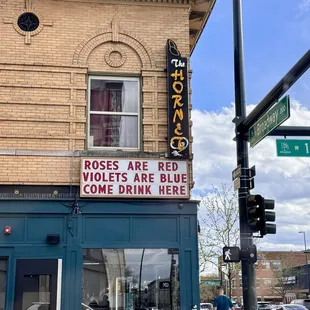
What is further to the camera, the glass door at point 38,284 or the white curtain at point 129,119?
the white curtain at point 129,119

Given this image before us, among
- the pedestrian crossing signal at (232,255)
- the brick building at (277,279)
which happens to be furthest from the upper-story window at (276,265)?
the pedestrian crossing signal at (232,255)

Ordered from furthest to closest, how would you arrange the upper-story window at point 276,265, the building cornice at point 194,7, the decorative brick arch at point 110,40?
the upper-story window at point 276,265 → the building cornice at point 194,7 → the decorative brick arch at point 110,40

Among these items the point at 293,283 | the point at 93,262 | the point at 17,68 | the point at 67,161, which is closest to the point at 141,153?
the point at 67,161

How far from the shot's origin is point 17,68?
11.1m

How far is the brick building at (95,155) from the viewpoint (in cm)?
1025

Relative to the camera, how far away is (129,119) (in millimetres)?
11477

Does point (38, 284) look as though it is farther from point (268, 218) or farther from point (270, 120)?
point (270, 120)

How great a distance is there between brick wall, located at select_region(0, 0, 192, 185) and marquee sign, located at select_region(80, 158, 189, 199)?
1.02 ft

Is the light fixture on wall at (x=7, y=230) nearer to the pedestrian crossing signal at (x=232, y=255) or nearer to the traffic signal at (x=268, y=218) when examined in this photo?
the pedestrian crossing signal at (x=232, y=255)

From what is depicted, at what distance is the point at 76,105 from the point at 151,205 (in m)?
2.80

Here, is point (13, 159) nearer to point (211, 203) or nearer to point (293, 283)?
point (211, 203)

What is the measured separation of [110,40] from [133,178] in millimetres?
3336

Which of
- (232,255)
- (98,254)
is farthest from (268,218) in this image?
(98,254)

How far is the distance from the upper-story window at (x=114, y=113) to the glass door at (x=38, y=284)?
9.20ft
